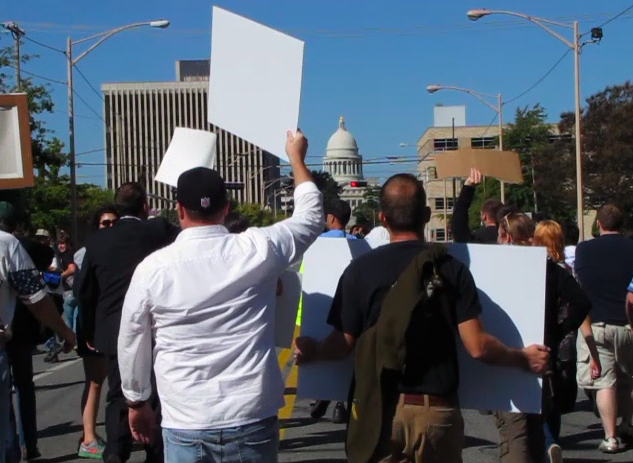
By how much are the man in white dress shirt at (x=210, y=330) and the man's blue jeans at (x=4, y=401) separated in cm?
162

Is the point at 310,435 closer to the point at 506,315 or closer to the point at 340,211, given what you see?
the point at 340,211

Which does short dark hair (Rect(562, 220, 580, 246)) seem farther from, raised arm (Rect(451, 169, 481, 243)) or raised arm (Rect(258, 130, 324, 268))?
raised arm (Rect(258, 130, 324, 268))

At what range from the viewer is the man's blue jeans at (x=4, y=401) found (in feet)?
18.2

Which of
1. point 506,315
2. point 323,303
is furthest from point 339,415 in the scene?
point 506,315

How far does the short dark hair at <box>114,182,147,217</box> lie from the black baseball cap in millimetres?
2436

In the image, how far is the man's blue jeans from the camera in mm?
5535

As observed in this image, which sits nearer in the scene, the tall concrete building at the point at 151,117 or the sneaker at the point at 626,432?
the sneaker at the point at 626,432

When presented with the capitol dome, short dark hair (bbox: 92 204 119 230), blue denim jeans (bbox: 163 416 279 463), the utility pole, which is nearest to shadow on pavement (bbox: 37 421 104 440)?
A: short dark hair (bbox: 92 204 119 230)

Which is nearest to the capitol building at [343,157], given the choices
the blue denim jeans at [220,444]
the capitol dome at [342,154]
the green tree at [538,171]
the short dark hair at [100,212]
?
the capitol dome at [342,154]

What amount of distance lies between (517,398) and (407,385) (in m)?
0.55

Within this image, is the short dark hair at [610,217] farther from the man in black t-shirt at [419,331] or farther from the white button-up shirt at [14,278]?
the white button-up shirt at [14,278]

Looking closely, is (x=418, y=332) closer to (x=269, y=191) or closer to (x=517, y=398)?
(x=517, y=398)

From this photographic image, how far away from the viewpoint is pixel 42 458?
326 inches

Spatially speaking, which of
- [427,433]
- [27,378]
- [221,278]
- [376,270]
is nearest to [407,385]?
[427,433]
